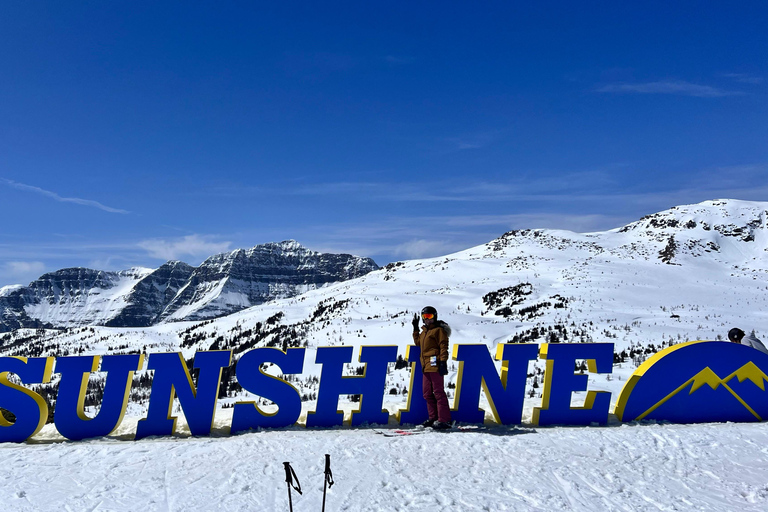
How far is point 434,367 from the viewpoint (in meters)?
7.72

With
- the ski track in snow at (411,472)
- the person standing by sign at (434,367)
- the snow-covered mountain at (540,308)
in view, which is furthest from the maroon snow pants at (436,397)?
the snow-covered mountain at (540,308)

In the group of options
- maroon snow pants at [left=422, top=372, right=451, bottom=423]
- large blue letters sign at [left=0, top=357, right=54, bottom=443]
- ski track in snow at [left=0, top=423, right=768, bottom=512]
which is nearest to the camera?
ski track in snow at [left=0, top=423, right=768, bottom=512]

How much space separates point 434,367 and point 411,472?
7.79 feet

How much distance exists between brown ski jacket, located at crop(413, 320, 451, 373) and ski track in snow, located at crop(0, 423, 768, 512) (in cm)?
112

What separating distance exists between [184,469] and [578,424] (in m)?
6.56

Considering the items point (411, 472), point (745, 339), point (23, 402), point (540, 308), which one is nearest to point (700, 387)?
point (745, 339)

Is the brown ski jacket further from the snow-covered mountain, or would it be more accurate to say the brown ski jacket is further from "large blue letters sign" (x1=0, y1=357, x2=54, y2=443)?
"large blue letters sign" (x1=0, y1=357, x2=54, y2=443)

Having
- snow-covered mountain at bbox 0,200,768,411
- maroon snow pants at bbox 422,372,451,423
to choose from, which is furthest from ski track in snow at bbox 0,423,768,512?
snow-covered mountain at bbox 0,200,768,411

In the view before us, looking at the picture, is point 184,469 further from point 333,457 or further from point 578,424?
point 578,424

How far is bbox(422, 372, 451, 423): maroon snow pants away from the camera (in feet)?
25.3

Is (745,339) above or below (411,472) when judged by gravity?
above

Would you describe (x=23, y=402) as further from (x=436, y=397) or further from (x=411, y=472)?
(x=436, y=397)

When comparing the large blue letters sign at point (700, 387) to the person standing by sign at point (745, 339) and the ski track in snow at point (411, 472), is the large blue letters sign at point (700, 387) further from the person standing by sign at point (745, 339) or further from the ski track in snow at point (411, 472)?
the ski track in snow at point (411, 472)

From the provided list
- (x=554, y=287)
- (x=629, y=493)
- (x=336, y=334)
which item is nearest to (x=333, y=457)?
(x=629, y=493)
